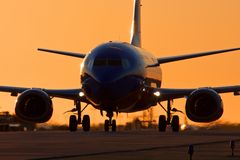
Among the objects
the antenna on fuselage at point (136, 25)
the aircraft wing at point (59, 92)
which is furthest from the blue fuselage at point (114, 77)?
the antenna on fuselage at point (136, 25)

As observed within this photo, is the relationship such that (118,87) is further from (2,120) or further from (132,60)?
(2,120)

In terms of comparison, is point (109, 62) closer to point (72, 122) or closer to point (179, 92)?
point (72, 122)

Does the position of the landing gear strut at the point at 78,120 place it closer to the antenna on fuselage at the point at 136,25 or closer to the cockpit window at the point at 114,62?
the cockpit window at the point at 114,62

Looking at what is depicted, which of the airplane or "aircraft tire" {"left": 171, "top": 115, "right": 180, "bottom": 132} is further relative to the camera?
"aircraft tire" {"left": 171, "top": 115, "right": 180, "bottom": 132}

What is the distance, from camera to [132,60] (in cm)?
4319

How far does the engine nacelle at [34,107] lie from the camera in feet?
141

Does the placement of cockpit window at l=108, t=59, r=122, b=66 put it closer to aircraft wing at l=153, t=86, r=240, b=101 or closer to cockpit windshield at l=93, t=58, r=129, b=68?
cockpit windshield at l=93, t=58, r=129, b=68

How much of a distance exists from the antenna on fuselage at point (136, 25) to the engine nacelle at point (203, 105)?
15574 millimetres

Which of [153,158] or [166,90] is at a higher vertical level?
[166,90]

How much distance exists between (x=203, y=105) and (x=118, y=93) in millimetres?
4037

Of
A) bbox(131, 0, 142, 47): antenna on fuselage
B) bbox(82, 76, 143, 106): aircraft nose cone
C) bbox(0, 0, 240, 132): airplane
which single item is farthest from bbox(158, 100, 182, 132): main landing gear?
bbox(131, 0, 142, 47): antenna on fuselage

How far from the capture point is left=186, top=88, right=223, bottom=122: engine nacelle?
4150 centimetres

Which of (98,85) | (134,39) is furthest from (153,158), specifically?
(134,39)

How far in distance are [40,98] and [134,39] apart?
1592 centimetres
